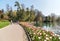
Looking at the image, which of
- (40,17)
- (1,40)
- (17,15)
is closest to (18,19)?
(17,15)

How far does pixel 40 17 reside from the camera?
11.2 m

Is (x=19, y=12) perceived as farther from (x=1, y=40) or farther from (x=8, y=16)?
(x=1, y=40)

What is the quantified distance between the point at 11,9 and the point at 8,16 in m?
1.13

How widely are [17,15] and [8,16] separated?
66cm

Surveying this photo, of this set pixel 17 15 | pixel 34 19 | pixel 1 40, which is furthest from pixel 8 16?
pixel 1 40

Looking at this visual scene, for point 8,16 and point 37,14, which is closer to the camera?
point 37,14

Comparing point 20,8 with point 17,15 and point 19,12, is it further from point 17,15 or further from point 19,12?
point 17,15

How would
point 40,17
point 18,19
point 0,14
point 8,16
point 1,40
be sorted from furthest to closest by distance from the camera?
point 0,14 → point 8,16 → point 18,19 → point 40,17 → point 1,40

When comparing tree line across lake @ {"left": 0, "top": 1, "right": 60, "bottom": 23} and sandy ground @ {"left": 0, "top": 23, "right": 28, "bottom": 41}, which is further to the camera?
tree line across lake @ {"left": 0, "top": 1, "right": 60, "bottom": 23}

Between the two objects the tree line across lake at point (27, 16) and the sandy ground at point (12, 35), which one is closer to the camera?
the sandy ground at point (12, 35)

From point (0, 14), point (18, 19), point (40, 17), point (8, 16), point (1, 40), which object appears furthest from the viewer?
point (0, 14)

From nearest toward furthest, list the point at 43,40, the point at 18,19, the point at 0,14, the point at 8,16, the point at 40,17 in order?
1. the point at 43,40
2. the point at 40,17
3. the point at 18,19
4. the point at 8,16
5. the point at 0,14

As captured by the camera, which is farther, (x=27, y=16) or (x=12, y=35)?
(x=27, y=16)

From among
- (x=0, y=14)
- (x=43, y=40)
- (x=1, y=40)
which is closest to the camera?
(x=43, y=40)
